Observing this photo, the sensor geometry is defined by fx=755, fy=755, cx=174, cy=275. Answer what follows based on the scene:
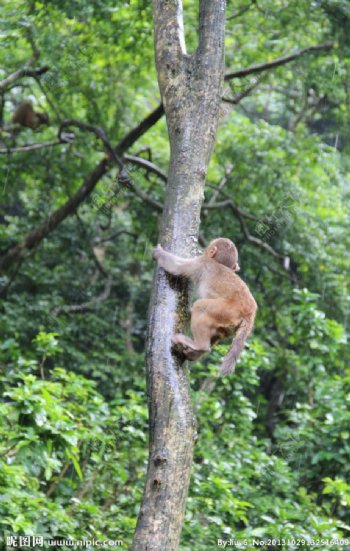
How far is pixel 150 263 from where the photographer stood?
11.5 m

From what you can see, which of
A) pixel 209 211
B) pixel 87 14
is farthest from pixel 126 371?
pixel 87 14

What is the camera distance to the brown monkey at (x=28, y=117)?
383 inches

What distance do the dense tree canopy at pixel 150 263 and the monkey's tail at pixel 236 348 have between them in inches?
67.2

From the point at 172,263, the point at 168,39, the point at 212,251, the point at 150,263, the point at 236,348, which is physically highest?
the point at 168,39

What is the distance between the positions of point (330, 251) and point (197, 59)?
601 centimetres

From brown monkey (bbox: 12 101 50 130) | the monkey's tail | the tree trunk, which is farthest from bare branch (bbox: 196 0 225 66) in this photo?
brown monkey (bbox: 12 101 50 130)

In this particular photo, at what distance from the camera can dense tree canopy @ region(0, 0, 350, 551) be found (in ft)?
21.5

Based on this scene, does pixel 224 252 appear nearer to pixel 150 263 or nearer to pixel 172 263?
pixel 172 263

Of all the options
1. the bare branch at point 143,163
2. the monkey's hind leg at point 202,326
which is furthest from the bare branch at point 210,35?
the bare branch at point 143,163

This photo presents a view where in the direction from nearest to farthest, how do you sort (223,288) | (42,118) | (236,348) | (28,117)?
(236,348) → (223,288) → (28,117) → (42,118)

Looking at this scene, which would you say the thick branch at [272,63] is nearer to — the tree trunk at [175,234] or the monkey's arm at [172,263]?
the tree trunk at [175,234]

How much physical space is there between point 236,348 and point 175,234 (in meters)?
0.93

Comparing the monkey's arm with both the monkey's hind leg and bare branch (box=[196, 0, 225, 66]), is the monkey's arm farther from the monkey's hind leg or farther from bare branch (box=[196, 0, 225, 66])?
bare branch (box=[196, 0, 225, 66])

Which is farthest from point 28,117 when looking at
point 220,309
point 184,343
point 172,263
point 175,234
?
point 184,343
